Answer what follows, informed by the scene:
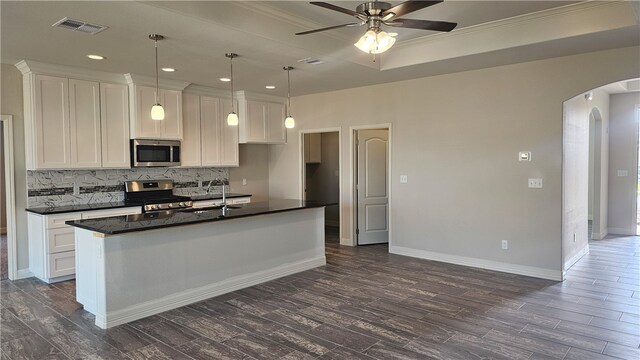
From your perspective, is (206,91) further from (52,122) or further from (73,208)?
(73,208)

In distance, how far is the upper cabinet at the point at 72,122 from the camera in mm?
4801

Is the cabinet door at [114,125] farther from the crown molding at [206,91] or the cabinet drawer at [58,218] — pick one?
the crown molding at [206,91]

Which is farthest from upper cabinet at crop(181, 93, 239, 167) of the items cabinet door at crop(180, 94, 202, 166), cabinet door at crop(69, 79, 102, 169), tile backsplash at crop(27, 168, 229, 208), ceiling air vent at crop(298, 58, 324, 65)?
ceiling air vent at crop(298, 58, 324, 65)

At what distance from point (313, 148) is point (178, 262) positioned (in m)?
5.22

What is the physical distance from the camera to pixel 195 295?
→ 4.16 m

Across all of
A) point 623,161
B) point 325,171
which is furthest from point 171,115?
point 623,161

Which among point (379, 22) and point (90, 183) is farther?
point (90, 183)

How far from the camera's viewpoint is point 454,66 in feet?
16.9

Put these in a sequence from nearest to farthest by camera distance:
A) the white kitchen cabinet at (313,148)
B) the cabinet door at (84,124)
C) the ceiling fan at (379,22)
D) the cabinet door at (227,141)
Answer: the ceiling fan at (379,22) → the cabinet door at (84,124) → the cabinet door at (227,141) → the white kitchen cabinet at (313,148)

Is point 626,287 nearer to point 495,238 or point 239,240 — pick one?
point 495,238

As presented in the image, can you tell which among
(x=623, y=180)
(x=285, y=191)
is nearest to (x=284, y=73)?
(x=285, y=191)

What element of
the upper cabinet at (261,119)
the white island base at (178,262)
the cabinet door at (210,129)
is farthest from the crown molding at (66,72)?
the white island base at (178,262)

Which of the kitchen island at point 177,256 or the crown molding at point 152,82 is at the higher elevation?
the crown molding at point 152,82

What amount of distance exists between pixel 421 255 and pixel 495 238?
1.13 m
